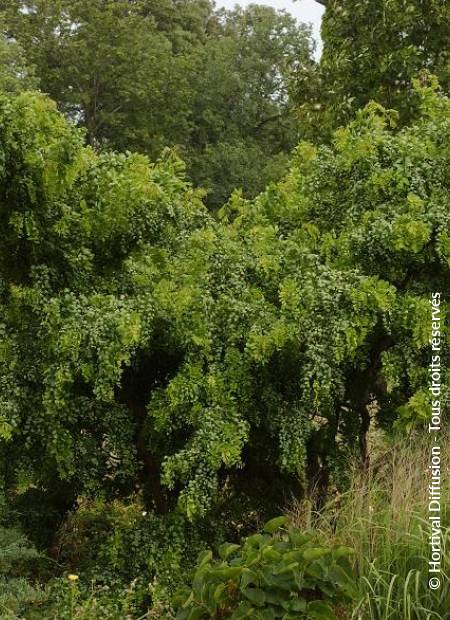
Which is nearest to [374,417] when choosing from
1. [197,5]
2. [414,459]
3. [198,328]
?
[414,459]

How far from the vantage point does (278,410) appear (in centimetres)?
494

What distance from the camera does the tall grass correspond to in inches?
131

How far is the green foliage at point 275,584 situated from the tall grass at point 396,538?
Result: 6.5 inches

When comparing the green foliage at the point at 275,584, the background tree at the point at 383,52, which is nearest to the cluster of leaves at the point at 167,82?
the background tree at the point at 383,52

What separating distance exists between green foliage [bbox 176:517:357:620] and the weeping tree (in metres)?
1.21

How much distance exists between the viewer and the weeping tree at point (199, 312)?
4508mm

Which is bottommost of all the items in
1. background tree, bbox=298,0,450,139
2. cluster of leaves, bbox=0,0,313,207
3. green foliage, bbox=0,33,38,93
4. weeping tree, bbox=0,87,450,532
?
weeping tree, bbox=0,87,450,532

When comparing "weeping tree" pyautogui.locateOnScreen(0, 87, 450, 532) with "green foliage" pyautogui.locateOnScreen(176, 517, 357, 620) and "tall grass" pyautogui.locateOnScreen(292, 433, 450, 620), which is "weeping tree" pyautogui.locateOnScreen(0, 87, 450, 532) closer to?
"tall grass" pyautogui.locateOnScreen(292, 433, 450, 620)

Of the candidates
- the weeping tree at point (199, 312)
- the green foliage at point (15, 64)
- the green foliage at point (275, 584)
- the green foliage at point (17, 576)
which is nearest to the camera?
the green foliage at point (275, 584)

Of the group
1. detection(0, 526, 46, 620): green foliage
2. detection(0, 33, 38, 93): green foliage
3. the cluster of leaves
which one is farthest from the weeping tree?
the cluster of leaves

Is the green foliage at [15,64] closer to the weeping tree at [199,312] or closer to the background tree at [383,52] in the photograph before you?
the background tree at [383,52]

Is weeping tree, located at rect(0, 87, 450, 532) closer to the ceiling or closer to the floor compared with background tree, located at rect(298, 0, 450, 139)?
closer to the floor

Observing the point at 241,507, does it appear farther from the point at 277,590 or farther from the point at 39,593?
the point at 277,590

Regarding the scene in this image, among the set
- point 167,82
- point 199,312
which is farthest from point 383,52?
point 167,82
